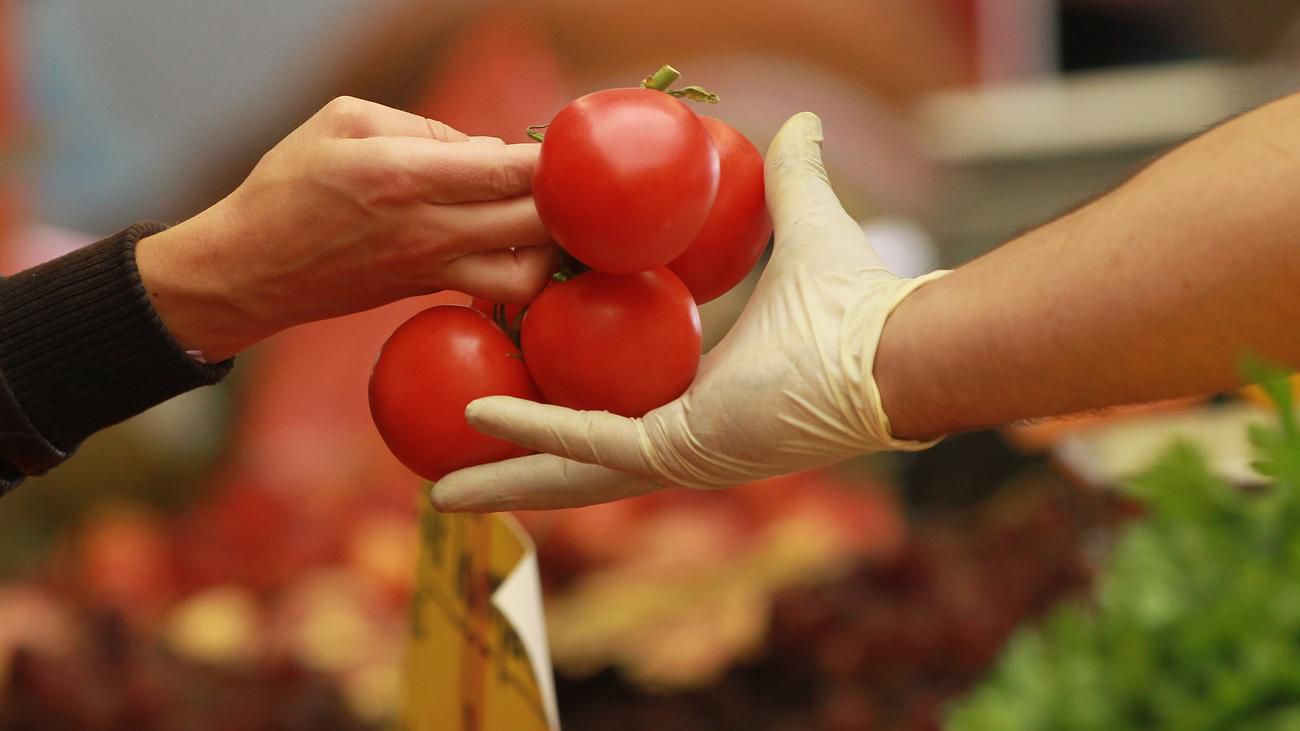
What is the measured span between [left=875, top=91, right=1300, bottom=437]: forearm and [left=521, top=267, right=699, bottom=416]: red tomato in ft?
0.63

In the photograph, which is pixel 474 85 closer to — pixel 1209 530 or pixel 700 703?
pixel 700 703

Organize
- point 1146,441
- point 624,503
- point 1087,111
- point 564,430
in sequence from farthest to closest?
1. point 1087,111
2. point 624,503
3. point 1146,441
4. point 564,430

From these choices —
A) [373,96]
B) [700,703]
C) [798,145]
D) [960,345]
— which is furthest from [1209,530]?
[373,96]

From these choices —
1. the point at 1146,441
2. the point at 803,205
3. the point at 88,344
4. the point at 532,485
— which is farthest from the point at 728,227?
the point at 1146,441

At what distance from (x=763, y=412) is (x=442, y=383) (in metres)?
0.29

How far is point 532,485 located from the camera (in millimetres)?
1179

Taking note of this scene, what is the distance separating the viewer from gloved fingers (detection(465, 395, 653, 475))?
3.62ft

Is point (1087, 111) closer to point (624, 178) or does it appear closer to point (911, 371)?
point (911, 371)

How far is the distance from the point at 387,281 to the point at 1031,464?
2321 millimetres

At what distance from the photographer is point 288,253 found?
1.14 metres

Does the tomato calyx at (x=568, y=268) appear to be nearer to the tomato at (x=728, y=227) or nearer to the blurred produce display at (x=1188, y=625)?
the tomato at (x=728, y=227)

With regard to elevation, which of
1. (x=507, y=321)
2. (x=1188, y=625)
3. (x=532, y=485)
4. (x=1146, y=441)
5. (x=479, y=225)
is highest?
(x=479, y=225)

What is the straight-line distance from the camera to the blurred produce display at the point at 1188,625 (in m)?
0.99

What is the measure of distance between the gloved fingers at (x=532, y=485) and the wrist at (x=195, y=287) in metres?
0.27
